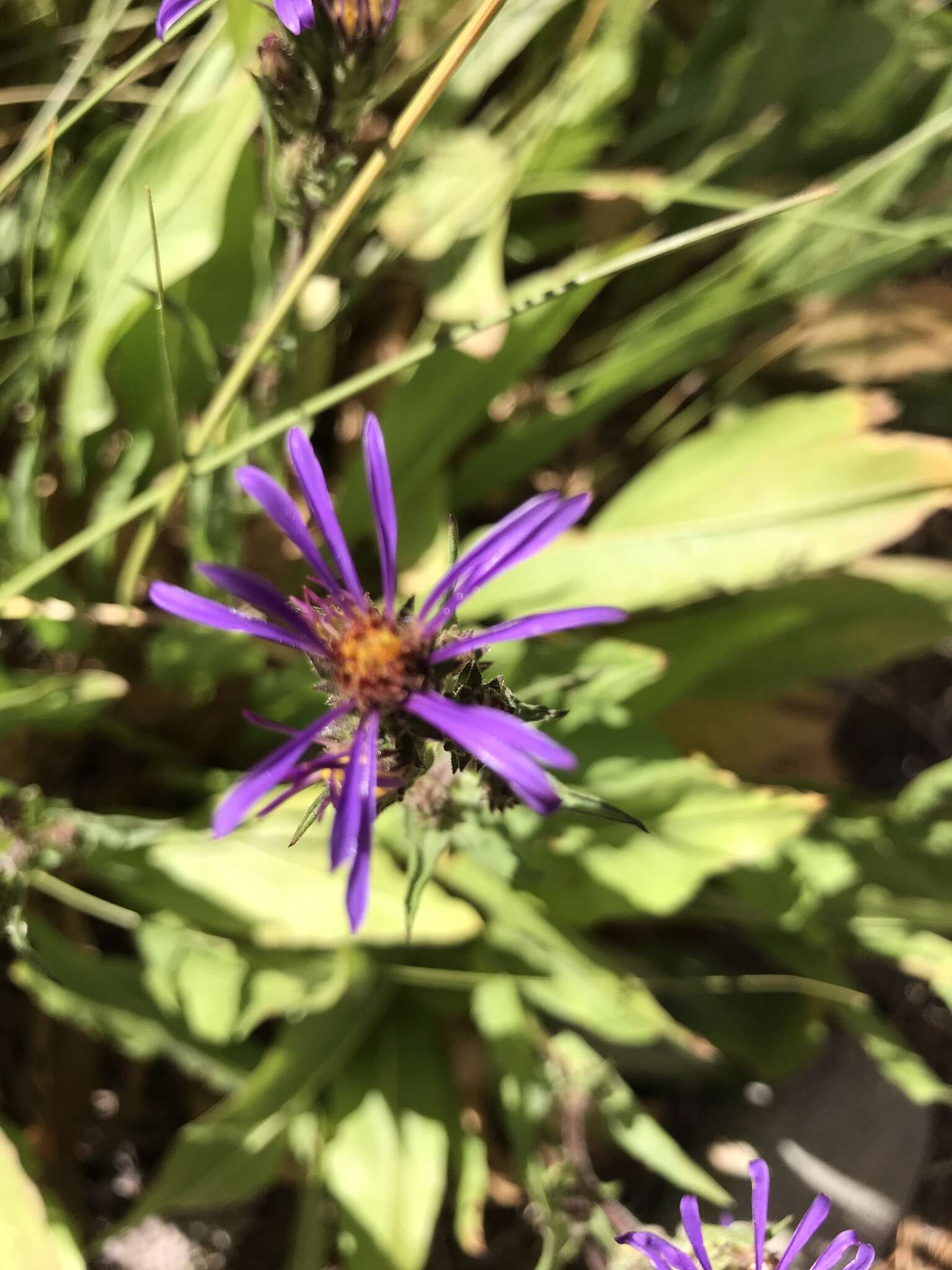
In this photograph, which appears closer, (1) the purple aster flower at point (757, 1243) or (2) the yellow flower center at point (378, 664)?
(2) the yellow flower center at point (378, 664)

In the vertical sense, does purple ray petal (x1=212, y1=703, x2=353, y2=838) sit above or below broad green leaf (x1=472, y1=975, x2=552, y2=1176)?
above

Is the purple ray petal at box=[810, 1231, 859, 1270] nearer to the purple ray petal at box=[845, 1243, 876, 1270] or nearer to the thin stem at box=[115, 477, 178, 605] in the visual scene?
the purple ray petal at box=[845, 1243, 876, 1270]

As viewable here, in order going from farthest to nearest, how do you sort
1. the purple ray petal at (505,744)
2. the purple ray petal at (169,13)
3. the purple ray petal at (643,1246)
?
1. the purple ray petal at (643,1246)
2. the purple ray petal at (169,13)
3. the purple ray petal at (505,744)

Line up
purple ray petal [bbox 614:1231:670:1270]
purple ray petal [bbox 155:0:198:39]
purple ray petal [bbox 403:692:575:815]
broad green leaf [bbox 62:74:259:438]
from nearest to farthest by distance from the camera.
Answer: purple ray petal [bbox 403:692:575:815] < purple ray petal [bbox 155:0:198:39] < purple ray petal [bbox 614:1231:670:1270] < broad green leaf [bbox 62:74:259:438]

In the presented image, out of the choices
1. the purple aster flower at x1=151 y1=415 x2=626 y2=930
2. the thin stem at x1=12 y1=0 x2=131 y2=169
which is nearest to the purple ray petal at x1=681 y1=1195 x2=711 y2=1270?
the purple aster flower at x1=151 y1=415 x2=626 y2=930

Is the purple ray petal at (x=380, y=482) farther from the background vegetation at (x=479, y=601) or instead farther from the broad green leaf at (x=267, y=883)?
the broad green leaf at (x=267, y=883)

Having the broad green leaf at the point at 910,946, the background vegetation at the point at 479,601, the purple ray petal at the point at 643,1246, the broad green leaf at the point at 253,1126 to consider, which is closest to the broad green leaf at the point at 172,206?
the background vegetation at the point at 479,601

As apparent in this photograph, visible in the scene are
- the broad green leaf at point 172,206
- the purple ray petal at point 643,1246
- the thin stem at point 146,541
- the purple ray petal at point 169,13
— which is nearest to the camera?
the purple ray petal at point 169,13

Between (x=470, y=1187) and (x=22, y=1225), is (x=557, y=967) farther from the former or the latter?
(x=22, y=1225)
